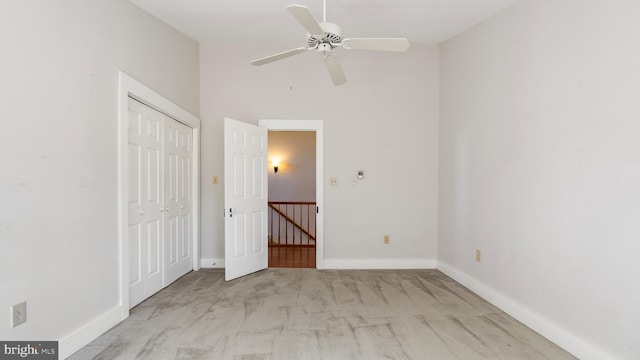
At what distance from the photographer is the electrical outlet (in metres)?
1.98

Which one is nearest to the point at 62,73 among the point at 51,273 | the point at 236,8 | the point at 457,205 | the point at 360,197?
the point at 51,273

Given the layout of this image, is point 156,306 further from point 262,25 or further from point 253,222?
point 262,25

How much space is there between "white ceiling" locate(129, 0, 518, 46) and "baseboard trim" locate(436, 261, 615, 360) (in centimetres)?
296

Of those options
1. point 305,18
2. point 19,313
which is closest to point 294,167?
point 305,18

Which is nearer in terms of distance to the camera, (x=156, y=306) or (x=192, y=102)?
(x=156, y=306)

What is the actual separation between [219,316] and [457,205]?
312 cm

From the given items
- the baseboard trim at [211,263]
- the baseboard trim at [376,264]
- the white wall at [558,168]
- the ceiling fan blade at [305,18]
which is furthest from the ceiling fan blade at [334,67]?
the baseboard trim at [211,263]

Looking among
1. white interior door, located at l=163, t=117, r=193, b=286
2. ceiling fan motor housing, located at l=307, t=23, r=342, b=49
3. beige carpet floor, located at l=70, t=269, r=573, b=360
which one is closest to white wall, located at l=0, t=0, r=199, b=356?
beige carpet floor, located at l=70, t=269, r=573, b=360

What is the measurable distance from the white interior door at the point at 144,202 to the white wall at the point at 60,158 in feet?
1.06

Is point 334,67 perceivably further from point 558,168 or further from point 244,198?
point 244,198

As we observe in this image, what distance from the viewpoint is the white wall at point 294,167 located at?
838 cm

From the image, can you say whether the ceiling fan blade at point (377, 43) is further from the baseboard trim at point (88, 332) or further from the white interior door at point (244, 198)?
the baseboard trim at point (88, 332)

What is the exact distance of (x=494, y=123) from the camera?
11.7 feet

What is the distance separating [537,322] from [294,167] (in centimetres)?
629
